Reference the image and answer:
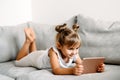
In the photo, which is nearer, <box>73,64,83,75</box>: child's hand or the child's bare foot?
<box>73,64,83,75</box>: child's hand

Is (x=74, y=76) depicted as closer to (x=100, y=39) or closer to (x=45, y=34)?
(x=100, y=39)

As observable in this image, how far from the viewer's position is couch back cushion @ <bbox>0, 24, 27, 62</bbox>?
84.7 inches

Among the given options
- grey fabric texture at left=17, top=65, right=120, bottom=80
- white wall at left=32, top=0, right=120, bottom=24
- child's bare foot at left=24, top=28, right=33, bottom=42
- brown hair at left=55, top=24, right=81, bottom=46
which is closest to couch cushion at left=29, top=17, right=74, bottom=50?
child's bare foot at left=24, top=28, right=33, bottom=42

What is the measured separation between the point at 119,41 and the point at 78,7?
29.3 inches

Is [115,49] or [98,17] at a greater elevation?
[98,17]

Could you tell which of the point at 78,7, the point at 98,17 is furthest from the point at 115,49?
the point at 78,7

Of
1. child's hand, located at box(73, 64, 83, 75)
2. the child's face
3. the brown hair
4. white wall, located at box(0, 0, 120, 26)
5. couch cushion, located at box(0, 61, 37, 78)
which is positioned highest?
white wall, located at box(0, 0, 120, 26)

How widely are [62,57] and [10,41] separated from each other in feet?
2.01

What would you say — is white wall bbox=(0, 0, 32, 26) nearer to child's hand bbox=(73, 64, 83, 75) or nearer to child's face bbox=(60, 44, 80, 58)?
child's face bbox=(60, 44, 80, 58)

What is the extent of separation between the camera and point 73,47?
167cm

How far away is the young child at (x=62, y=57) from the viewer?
5.41ft

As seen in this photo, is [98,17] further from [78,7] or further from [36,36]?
[36,36]

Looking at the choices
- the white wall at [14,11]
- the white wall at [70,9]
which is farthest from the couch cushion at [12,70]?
the white wall at [70,9]

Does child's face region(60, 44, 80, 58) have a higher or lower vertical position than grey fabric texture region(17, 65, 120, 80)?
higher
